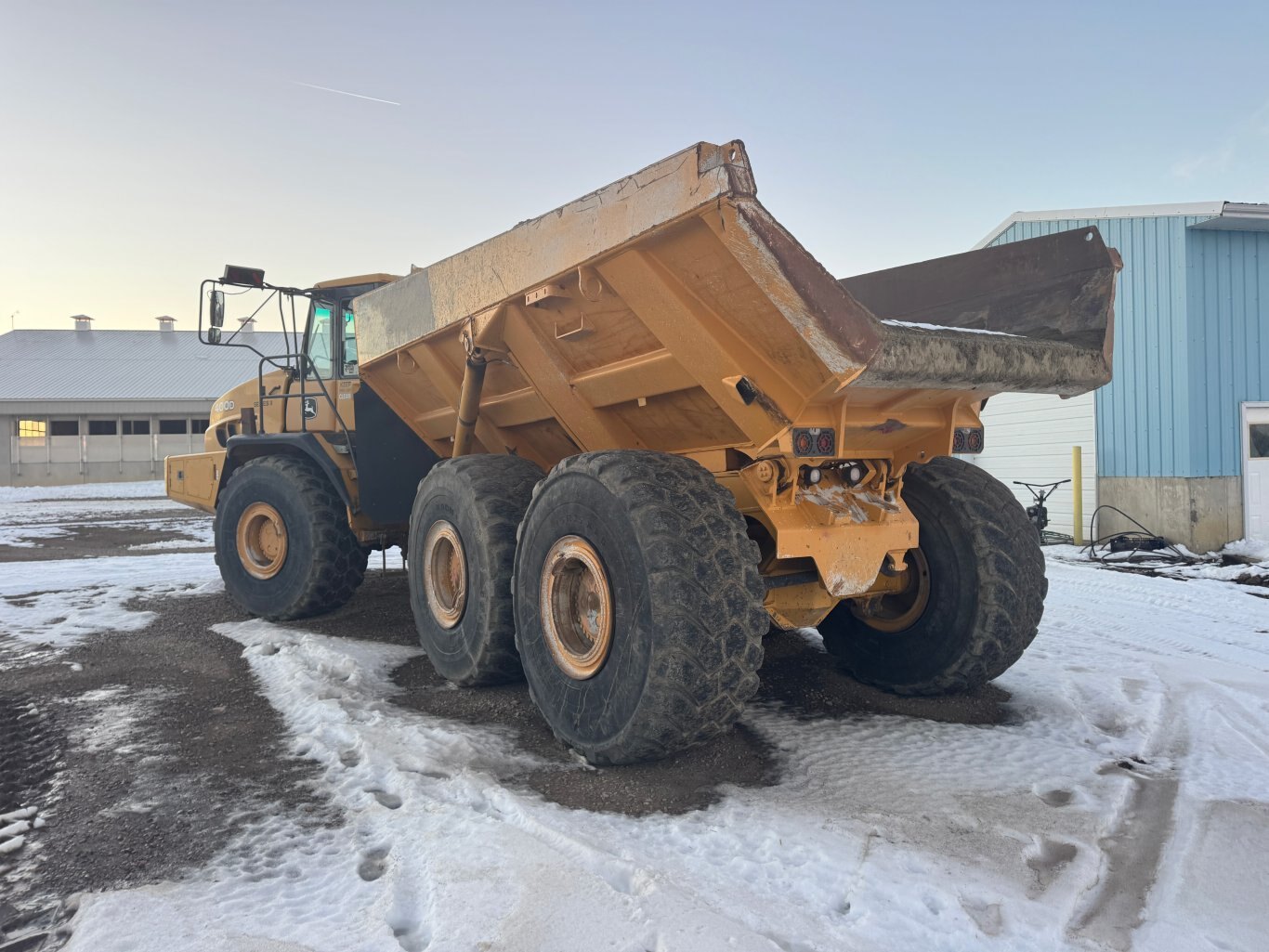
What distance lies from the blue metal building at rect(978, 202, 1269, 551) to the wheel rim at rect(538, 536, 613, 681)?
11.0m

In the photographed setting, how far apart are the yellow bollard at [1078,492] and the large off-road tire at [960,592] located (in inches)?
374

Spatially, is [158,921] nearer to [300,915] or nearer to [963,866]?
[300,915]

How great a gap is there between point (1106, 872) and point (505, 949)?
6.13ft

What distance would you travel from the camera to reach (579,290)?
387 cm

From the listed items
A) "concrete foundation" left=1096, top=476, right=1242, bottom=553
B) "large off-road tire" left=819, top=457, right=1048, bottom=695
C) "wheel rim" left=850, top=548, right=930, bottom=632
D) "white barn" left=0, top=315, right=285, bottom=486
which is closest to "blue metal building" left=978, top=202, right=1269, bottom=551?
"concrete foundation" left=1096, top=476, right=1242, bottom=553

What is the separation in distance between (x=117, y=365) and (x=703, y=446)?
39375 mm

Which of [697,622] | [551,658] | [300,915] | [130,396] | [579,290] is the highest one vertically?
[130,396]

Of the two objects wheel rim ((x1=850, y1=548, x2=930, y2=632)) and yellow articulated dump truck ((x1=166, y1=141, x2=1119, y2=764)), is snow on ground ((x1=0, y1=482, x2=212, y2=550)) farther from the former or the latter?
wheel rim ((x1=850, y1=548, x2=930, y2=632))

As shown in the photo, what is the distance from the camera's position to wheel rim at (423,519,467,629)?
4.92 meters

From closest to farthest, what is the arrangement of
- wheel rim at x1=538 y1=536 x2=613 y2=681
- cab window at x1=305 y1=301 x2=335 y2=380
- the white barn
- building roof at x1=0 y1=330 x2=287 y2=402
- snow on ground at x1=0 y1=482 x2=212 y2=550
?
wheel rim at x1=538 y1=536 x2=613 y2=681
cab window at x1=305 y1=301 x2=335 y2=380
snow on ground at x1=0 y1=482 x2=212 y2=550
the white barn
building roof at x1=0 y1=330 x2=287 y2=402

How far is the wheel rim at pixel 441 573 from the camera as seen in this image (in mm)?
4918

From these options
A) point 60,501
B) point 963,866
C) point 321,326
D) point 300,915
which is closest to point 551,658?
point 300,915

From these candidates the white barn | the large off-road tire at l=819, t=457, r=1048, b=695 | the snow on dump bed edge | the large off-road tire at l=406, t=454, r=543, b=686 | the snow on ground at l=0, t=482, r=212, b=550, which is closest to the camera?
the snow on dump bed edge

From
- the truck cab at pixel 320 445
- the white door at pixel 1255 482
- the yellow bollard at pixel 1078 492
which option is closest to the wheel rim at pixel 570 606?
the truck cab at pixel 320 445
